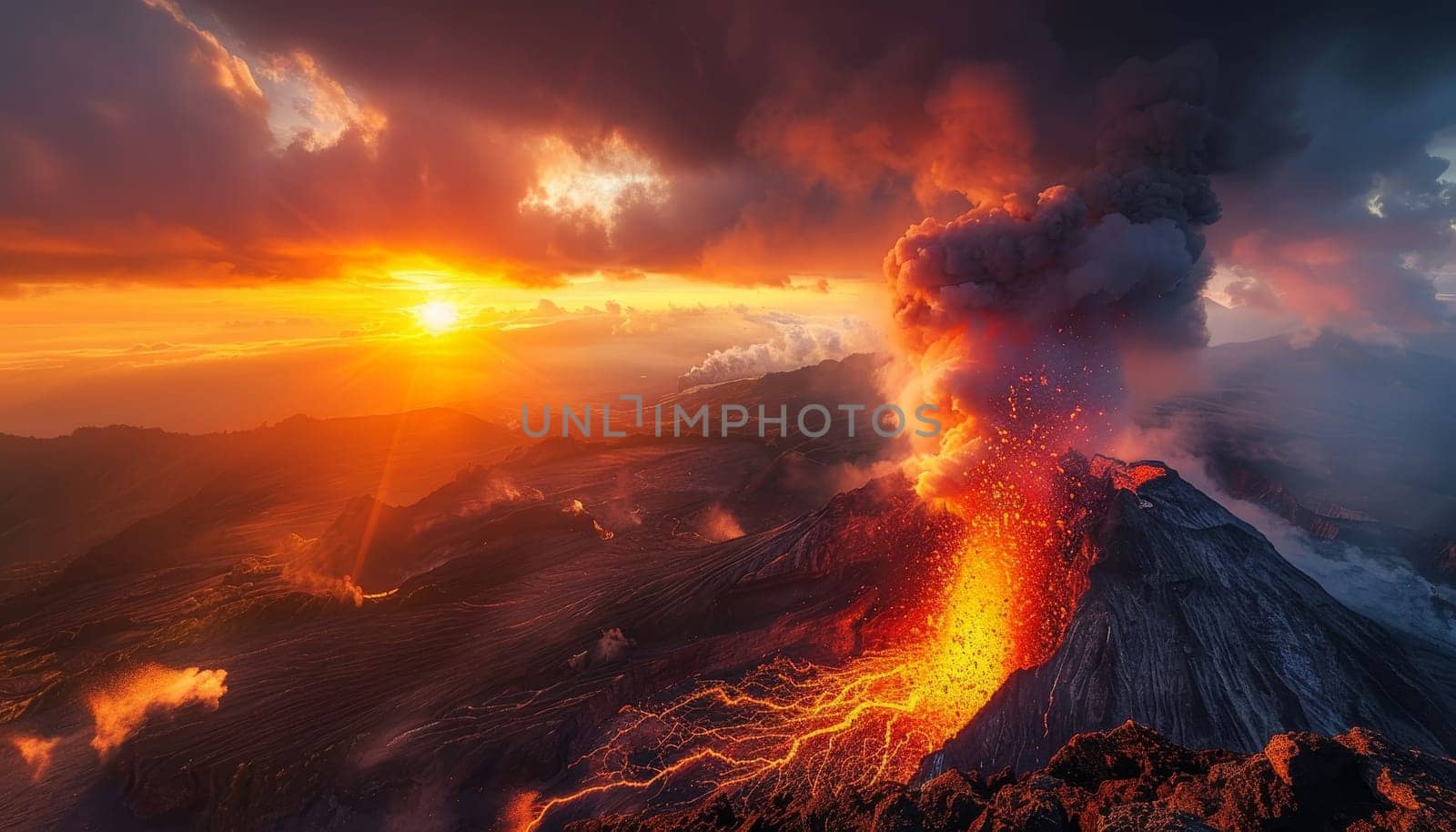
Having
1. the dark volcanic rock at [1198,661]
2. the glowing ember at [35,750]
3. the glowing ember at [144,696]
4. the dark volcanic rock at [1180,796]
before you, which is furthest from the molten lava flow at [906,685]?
the glowing ember at [35,750]

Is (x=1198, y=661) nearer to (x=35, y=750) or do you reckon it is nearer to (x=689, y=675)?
(x=689, y=675)

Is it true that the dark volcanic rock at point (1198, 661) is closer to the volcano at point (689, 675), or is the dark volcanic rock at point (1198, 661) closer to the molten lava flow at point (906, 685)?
the volcano at point (689, 675)

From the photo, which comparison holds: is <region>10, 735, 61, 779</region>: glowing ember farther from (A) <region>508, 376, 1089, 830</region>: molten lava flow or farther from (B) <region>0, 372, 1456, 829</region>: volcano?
(A) <region>508, 376, 1089, 830</region>: molten lava flow

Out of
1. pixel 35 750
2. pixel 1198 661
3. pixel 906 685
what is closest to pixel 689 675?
pixel 906 685

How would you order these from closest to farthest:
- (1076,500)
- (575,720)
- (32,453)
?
(575,720), (1076,500), (32,453)

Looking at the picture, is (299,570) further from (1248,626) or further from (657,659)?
(1248,626)

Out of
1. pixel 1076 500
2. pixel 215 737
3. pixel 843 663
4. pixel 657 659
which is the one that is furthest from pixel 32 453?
pixel 1076 500
